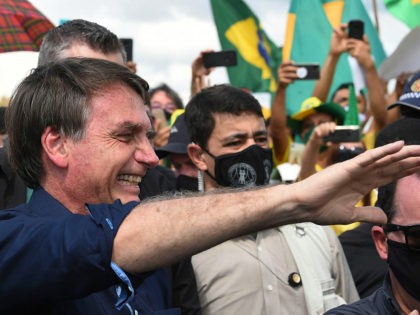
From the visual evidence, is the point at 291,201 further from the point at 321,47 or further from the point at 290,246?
the point at 321,47

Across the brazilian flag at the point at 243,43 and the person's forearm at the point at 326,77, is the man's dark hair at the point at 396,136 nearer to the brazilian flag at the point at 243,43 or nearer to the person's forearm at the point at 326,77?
the person's forearm at the point at 326,77

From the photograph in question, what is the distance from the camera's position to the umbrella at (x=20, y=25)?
534 centimetres

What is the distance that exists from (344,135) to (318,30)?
382 cm

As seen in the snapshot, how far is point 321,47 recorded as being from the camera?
30.3 ft

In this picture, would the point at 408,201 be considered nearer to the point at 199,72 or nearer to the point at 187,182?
the point at 187,182

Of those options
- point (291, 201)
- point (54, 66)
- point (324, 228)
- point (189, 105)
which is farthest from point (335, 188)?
point (189, 105)

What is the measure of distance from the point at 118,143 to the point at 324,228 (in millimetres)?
1640

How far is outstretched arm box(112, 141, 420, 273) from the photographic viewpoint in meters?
1.79

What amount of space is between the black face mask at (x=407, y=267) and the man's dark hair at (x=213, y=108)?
1695 mm

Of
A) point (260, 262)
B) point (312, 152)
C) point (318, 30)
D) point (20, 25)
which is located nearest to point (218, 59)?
point (312, 152)

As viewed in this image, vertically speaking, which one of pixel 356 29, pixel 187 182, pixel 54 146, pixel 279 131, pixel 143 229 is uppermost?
pixel 356 29

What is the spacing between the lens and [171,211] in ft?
5.96

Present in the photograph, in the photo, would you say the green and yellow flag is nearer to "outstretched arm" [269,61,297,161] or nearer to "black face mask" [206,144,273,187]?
"outstretched arm" [269,61,297,161]

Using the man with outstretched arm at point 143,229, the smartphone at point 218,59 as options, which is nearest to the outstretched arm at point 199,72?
the smartphone at point 218,59
